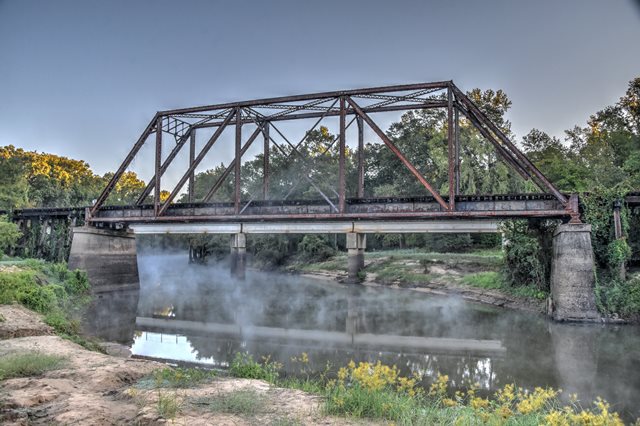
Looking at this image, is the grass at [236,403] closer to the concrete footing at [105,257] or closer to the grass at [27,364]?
the grass at [27,364]

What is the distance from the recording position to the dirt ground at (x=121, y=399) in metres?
6.30

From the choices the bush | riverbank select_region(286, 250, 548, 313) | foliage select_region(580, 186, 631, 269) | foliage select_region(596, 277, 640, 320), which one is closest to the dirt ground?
foliage select_region(596, 277, 640, 320)

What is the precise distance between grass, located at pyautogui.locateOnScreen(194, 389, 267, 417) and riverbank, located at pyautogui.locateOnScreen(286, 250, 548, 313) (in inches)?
825

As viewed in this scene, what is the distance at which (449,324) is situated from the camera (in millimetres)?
21281

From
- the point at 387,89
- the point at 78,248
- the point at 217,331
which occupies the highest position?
the point at 387,89

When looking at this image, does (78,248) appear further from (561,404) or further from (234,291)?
(561,404)

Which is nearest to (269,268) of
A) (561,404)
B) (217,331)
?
(217,331)

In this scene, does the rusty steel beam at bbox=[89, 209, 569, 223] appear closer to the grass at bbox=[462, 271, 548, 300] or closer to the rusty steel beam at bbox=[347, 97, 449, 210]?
the rusty steel beam at bbox=[347, 97, 449, 210]

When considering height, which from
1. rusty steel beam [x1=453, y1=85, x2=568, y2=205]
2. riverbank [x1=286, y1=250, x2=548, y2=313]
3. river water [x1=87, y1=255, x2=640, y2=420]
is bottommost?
river water [x1=87, y1=255, x2=640, y2=420]

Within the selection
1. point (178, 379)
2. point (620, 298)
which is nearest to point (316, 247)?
point (620, 298)

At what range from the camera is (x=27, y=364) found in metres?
8.80

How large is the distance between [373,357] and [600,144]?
4498 cm

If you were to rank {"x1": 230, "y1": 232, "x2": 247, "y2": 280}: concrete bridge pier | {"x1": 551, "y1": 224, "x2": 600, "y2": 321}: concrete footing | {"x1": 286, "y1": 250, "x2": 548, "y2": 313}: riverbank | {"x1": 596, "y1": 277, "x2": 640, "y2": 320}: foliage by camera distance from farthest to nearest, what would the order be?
1. {"x1": 230, "y1": 232, "x2": 247, "y2": 280}: concrete bridge pier
2. {"x1": 286, "y1": 250, "x2": 548, "y2": 313}: riverbank
3. {"x1": 551, "y1": 224, "x2": 600, "y2": 321}: concrete footing
4. {"x1": 596, "y1": 277, "x2": 640, "y2": 320}: foliage

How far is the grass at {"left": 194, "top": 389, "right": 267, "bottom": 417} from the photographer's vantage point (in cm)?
677
